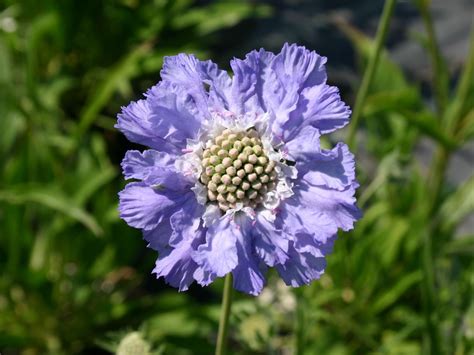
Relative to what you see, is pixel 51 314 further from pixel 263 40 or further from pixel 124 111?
pixel 263 40

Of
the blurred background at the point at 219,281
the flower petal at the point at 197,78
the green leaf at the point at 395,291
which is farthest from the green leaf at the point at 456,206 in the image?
the flower petal at the point at 197,78

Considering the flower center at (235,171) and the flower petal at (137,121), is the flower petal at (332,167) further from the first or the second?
the flower petal at (137,121)

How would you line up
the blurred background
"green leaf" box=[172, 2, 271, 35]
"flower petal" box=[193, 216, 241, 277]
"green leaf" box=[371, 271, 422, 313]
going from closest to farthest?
"flower petal" box=[193, 216, 241, 277] < the blurred background < "green leaf" box=[371, 271, 422, 313] < "green leaf" box=[172, 2, 271, 35]

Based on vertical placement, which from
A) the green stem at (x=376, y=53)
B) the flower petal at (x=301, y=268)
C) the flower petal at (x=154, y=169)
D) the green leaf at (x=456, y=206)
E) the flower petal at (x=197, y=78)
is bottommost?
the flower petal at (x=301, y=268)

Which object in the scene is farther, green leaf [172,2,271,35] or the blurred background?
green leaf [172,2,271,35]

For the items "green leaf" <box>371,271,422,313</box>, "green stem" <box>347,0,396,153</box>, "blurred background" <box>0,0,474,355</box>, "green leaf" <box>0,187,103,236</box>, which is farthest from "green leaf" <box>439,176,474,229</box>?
"green leaf" <box>0,187,103,236</box>

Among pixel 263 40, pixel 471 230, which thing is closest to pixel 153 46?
pixel 263 40

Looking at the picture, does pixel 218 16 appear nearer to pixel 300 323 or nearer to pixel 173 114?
pixel 300 323

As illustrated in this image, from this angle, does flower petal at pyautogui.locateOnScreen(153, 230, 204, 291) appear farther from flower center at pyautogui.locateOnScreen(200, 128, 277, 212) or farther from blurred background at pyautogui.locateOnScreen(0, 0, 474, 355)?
blurred background at pyautogui.locateOnScreen(0, 0, 474, 355)

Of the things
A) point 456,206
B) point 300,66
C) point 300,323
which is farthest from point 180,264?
point 456,206
